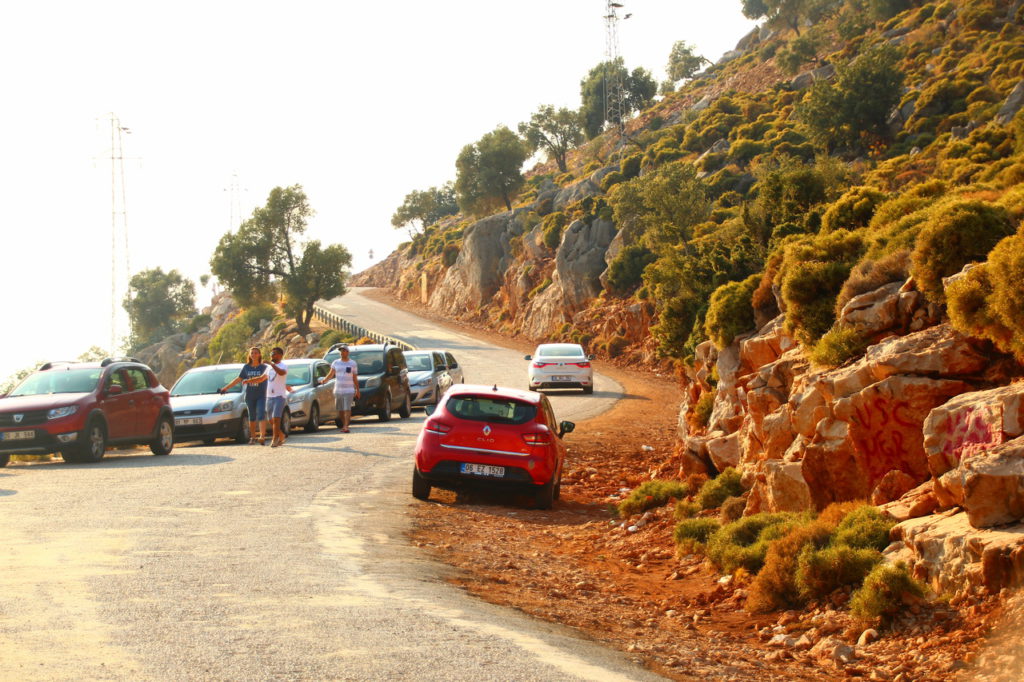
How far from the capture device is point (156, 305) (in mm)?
120500

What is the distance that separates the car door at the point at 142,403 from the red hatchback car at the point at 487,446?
6.31 m

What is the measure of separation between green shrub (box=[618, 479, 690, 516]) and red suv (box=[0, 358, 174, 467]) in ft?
28.1

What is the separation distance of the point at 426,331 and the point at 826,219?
53.4m

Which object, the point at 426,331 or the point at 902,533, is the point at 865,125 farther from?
the point at 902,533

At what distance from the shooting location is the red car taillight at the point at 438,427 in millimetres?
13242

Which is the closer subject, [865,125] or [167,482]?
[167,482]

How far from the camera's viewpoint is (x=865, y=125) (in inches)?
2186

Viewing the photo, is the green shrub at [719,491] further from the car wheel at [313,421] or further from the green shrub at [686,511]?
the car wheel at [313,421]

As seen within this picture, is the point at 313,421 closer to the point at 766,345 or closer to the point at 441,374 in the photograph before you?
the point at 441,374

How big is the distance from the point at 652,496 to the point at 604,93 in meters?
101

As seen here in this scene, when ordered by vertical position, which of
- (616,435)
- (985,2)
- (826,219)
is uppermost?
(985,2)

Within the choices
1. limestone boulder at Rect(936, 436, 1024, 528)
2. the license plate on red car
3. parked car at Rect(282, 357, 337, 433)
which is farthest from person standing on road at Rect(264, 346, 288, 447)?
limestone boulder at Rect(936, 436, 1024, 528)

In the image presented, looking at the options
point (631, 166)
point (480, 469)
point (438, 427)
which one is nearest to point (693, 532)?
point (480, 469)

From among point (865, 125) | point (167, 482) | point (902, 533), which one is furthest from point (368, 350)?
point (865, 125)
